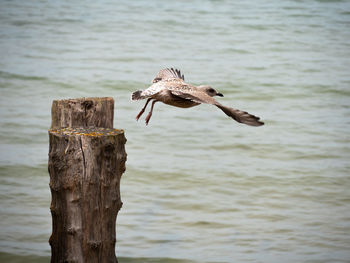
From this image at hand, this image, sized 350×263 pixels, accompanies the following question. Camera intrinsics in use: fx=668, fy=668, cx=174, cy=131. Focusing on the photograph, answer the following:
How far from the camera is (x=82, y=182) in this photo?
3.86 metres

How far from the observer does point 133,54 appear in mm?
16719

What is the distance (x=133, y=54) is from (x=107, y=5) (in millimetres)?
5867

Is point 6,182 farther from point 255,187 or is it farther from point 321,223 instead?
point 321,223

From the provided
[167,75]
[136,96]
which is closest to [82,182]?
[136,96]

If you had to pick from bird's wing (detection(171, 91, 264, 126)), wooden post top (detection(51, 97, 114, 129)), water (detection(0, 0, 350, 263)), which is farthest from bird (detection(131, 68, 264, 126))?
water (detection(0, 0, 350, 263))

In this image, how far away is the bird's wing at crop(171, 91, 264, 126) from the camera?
3787mm

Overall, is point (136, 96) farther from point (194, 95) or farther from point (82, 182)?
point (82, 182)

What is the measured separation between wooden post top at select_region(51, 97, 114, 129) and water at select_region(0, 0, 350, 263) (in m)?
2.50

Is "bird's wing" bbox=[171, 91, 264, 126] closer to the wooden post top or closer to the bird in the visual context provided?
the bird

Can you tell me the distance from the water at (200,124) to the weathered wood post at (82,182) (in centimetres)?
235

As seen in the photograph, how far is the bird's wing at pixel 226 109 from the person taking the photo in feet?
12.4

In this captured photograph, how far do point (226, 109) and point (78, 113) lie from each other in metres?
0.91

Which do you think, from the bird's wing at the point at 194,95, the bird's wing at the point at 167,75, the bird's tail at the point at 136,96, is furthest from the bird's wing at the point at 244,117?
the bird's wing at the point at 167,75

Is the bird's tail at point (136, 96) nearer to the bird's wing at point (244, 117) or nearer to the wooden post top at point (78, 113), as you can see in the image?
the wooden post top at point (78, 113)
